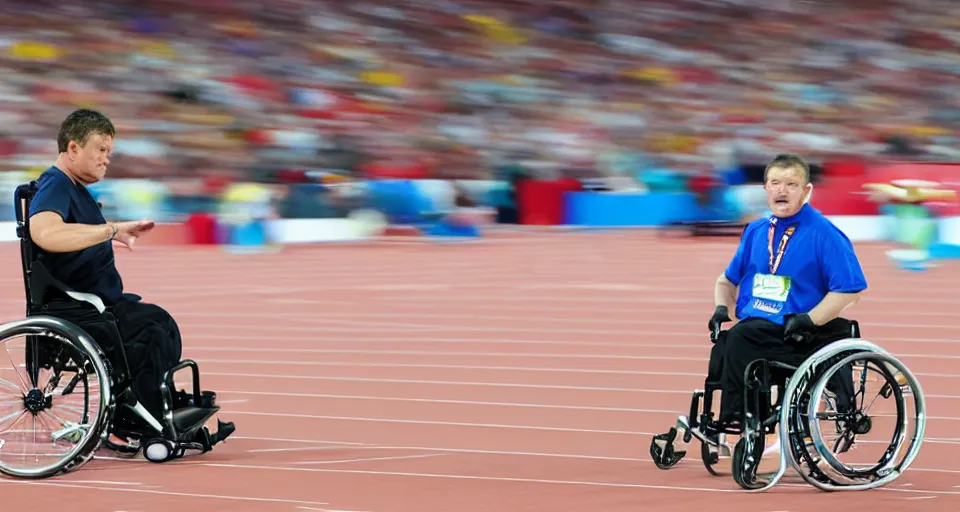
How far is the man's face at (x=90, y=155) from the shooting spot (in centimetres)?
460

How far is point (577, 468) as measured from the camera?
4.87 metres

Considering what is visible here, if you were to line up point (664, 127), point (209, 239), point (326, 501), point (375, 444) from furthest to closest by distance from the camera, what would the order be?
point (664, 127) → point (209, 239) → point (375, 444) → point (326, 501)

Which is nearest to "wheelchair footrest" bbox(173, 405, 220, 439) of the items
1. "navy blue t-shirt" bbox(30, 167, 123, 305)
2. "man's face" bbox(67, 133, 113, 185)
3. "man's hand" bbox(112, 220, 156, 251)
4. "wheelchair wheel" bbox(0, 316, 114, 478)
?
"wheelchair wheel" bbox(0, 316, 114, 478)

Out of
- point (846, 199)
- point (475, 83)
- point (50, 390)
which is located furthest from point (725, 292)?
point (475, 83)

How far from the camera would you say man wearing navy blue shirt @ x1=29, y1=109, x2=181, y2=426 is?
449 centimetres

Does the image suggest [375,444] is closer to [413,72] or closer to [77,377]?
[77,377]

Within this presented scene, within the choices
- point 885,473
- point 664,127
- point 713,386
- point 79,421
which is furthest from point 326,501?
point 664,127

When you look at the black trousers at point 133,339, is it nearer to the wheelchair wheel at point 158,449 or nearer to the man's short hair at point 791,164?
the wheelchair wheel at point 158,449

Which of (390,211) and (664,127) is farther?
(664,127)

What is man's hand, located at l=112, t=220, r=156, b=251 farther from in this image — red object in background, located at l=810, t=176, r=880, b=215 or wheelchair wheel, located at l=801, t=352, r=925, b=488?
red object in background, located at l=810, t=176, r=880, b=215

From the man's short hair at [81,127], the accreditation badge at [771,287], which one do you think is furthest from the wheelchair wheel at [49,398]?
the accreditation badge at [771,287]

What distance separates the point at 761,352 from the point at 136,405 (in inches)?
78.9

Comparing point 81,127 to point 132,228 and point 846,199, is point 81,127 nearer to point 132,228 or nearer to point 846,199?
point 132,228

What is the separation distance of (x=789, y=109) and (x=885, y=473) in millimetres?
19414
